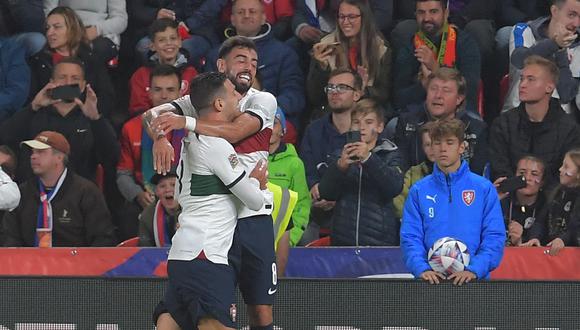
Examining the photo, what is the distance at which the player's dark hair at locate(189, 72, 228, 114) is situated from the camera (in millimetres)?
8109

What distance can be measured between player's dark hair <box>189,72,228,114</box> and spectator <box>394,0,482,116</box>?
416 cm

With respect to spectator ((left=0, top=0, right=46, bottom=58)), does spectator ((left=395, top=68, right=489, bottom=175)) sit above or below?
below

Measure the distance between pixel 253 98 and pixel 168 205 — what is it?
8.28 ft

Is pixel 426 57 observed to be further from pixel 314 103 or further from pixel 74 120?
pixel 74 120

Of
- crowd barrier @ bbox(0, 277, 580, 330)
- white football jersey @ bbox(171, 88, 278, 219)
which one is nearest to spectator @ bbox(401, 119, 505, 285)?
crowd barrier @ bbox(0, 277, 580, 330)

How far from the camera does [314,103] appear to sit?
40.6 ft

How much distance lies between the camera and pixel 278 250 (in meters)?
9.62

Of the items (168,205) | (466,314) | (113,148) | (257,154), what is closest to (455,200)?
(466,314)

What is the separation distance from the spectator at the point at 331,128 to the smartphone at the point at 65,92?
1.98 m

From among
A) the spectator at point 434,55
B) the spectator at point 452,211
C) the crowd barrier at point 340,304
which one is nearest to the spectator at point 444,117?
the spectator at point 434,55

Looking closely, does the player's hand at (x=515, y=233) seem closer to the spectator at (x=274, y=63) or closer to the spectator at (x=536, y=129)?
the spectator at (x=536, y=129)

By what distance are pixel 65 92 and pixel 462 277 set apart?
15.0 ft

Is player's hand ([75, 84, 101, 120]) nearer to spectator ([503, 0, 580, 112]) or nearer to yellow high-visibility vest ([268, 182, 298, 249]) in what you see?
yellow high-visibility vest ([268, 182, 298, 249])

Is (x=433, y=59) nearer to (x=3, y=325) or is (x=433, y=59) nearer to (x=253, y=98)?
(x=253, y=98)
